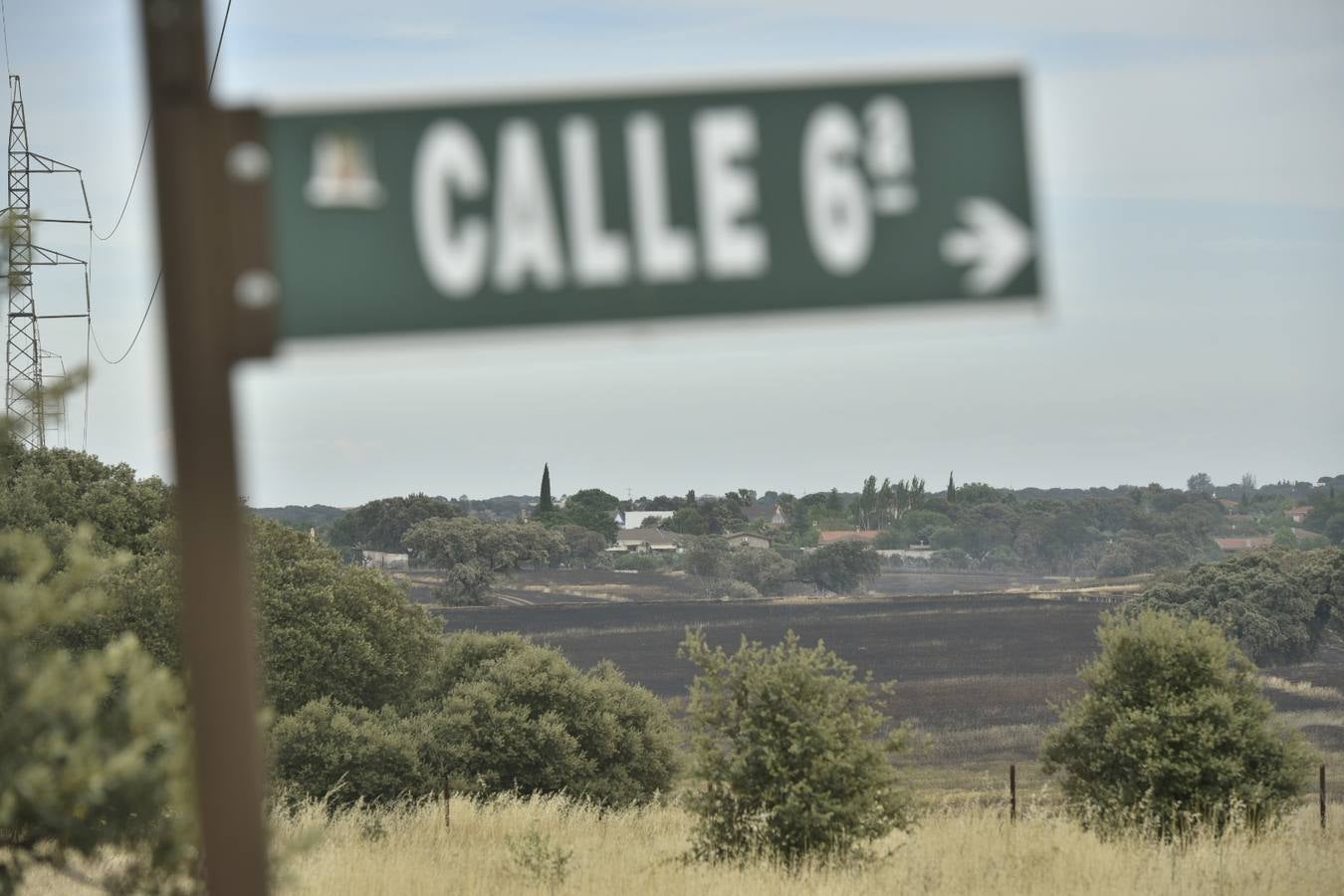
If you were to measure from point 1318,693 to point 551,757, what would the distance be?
4627cm

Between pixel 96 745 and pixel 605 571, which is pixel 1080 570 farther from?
pixel 96 745

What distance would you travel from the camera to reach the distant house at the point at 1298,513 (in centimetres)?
11350

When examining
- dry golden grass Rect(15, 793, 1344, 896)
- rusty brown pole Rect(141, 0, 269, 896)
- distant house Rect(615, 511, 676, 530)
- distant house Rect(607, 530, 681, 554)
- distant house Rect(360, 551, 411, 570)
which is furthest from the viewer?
distant house Rect(615, 511, 676, 530)

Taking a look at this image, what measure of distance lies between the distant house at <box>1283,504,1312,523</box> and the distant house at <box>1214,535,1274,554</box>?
5.97 metres

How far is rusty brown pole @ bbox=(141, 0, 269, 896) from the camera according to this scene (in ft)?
7.13

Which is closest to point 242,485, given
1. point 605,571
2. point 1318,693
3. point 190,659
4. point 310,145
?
point 190,659

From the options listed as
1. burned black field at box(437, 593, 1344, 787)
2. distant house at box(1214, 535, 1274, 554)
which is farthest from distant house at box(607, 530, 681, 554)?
distant house at box(1214, 535, 1274, 554)

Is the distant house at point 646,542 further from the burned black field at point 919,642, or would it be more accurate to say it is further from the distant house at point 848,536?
the burned black field at point 919,642

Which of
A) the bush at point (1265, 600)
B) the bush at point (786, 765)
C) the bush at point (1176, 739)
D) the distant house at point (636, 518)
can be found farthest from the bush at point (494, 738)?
the distant house at point (636, 518)

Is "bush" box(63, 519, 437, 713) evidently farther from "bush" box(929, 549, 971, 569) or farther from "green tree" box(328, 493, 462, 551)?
"bush" box(929, 549, 971, 569)

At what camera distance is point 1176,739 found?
1870cm

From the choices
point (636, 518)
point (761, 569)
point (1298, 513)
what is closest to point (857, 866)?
point (761, 569)

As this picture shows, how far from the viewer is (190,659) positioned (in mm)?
2217

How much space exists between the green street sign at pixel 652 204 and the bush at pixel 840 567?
348 feet
